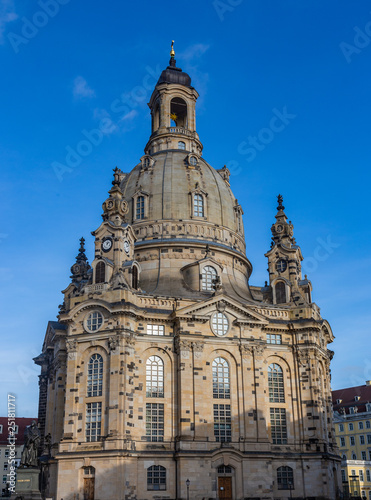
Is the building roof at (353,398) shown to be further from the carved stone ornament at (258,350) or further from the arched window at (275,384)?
the carved stone ornament at (258,350)

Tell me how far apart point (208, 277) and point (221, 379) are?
36.8ft

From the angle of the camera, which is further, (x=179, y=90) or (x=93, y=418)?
(x=179, y=90)

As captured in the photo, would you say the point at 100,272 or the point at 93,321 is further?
the point at 100,272

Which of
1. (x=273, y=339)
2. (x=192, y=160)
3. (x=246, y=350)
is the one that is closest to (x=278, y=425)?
(x=246, y=350)

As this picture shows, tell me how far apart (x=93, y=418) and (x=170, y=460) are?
305 inches

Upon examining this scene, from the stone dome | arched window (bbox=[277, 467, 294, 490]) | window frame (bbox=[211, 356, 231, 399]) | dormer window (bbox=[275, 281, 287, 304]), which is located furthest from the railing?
arched window (bbox=[277, 467, 294, 490])

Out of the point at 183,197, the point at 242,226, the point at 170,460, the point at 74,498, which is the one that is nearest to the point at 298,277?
the point at 242,226

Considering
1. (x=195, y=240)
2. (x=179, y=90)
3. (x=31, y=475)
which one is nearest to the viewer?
(x=31, y=475)

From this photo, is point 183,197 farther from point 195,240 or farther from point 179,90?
point 179,90

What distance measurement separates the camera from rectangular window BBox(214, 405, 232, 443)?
5644 cm

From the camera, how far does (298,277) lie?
69.2 metres

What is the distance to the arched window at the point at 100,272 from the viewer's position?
60.4m

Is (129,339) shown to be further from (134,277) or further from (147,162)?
(147,162)

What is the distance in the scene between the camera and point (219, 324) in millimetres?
59844
